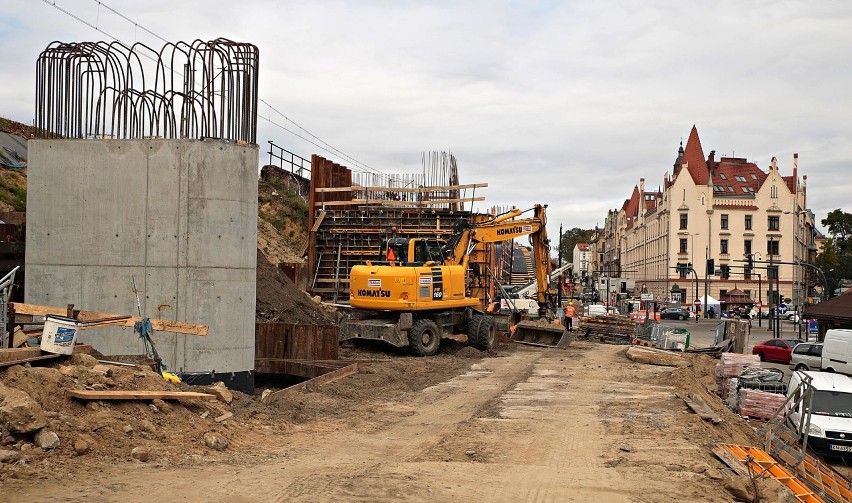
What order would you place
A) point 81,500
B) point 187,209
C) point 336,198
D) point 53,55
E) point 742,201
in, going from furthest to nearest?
A: point 742,201 < point 336,198 < point 53,55 < point 187,209 < point 81,500

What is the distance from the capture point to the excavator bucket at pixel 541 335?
102 ft

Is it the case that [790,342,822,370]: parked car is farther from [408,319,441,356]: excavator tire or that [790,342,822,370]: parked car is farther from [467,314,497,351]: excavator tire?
[408,319,441,356]: excavator tire

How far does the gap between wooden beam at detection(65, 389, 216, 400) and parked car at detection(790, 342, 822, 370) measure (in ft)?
76.5

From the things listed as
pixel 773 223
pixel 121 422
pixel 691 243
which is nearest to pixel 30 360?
pixel 121 422

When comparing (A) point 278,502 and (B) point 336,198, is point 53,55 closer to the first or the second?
(A) point 278,502

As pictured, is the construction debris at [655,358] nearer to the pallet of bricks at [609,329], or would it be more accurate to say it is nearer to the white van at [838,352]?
the white van at [838,352]

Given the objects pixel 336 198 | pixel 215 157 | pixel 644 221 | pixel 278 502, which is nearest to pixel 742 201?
pixel 644 221

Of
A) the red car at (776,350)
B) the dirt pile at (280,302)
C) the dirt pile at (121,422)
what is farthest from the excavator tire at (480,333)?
the red car at (776,350)

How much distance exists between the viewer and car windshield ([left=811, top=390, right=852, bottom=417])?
57.1 ft

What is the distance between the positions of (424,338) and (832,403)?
11690 mm

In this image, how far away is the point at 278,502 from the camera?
8.49 m

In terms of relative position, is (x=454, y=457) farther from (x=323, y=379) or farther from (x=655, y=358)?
(x=655, y=358)

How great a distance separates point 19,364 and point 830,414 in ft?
50.6

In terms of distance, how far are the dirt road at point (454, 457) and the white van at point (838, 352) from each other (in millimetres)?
10540
